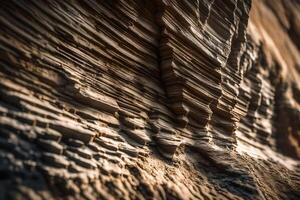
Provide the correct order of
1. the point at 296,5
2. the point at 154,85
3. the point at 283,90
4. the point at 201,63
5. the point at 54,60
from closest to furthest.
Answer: the point at 54,60 → the point at 154,85 → the point at 201,63 → the point at 283,90 → the point at 296,5

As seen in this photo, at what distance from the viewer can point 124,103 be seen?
254 inches

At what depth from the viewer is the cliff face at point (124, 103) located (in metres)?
4.66

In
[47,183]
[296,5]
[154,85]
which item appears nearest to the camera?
[47,183]

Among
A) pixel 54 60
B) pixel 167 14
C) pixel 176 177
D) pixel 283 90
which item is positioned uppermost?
pixel 283 90

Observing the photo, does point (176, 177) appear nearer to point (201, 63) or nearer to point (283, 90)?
point (201, 63)

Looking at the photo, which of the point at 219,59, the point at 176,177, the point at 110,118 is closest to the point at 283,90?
the point at 219,59

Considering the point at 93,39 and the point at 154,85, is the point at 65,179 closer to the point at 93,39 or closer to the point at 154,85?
the point at 93,39

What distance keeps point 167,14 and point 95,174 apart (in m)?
4.21

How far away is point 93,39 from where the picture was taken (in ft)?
20.0

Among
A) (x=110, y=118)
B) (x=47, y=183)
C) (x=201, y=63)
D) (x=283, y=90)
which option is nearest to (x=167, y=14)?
(x=201, y=63)

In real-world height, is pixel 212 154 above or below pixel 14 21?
below

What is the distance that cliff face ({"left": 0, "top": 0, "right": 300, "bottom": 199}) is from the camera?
4664 millimetres

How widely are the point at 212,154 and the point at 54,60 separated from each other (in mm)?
4348

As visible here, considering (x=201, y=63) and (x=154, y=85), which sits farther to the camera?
(x=201, y=63)
